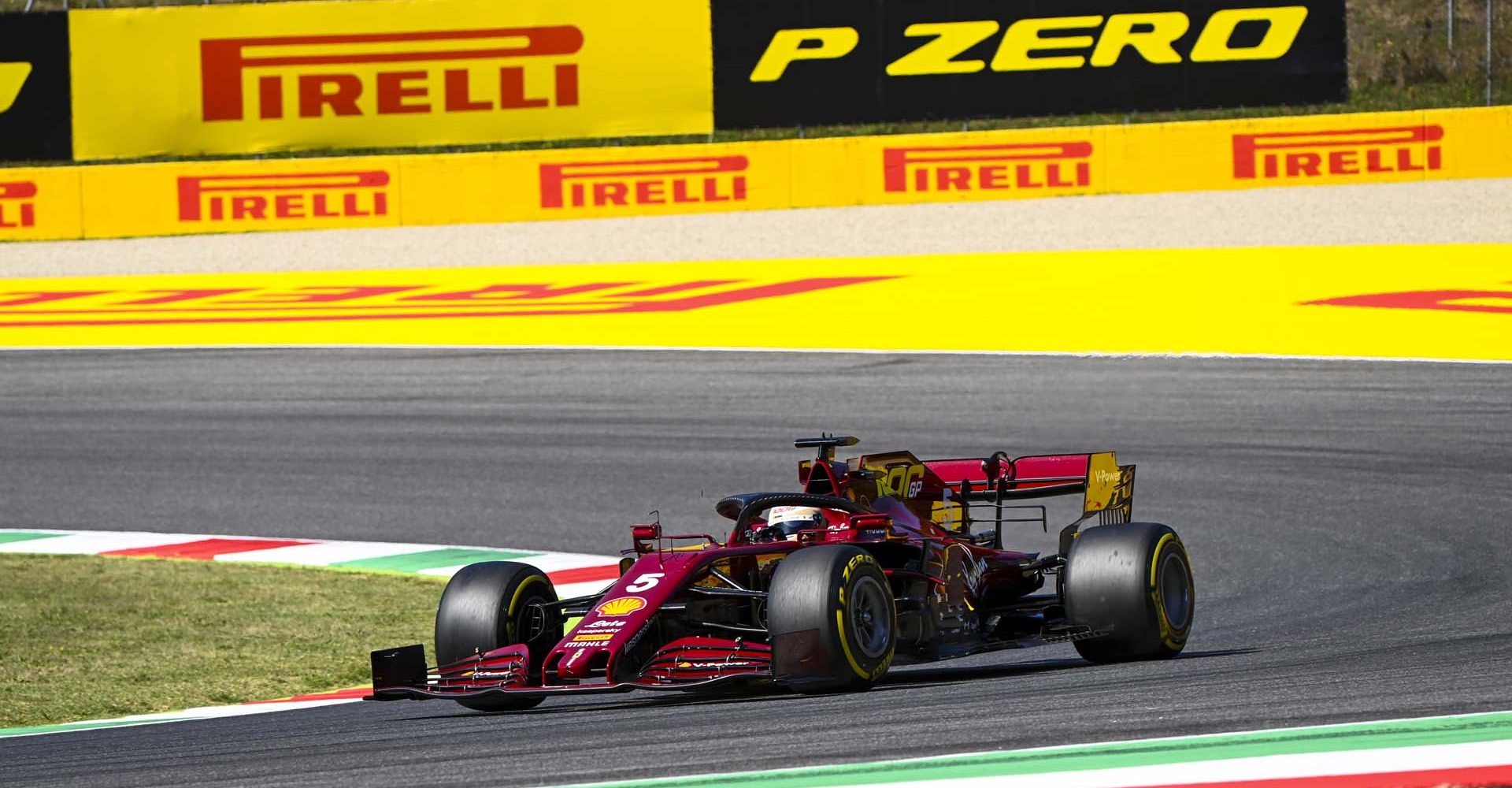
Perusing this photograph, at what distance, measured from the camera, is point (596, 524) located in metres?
13.0

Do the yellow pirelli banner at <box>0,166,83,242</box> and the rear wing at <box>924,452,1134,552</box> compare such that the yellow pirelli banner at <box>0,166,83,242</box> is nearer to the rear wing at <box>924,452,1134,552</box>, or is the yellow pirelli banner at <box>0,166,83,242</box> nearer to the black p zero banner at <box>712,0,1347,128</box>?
the black p zero banner at <box>712,0,1347,128</box>

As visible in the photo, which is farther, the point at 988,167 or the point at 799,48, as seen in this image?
the point at 799,48

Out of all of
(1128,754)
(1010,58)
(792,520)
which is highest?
(1010,58)

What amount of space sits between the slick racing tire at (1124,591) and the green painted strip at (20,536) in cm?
776

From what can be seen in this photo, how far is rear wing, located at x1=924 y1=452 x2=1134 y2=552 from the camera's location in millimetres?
8781

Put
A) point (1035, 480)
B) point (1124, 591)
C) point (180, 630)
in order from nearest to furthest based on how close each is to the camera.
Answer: point (1124, 591), point (1035, 480), point (180, 630)

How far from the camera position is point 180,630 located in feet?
34.2

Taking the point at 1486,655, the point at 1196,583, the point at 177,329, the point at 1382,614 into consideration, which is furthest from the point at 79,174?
the point at 1486,655

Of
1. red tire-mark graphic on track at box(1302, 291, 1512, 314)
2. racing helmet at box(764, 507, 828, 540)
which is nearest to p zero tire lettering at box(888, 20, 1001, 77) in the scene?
red tire-mark graphic on track at box(1302, 291, 1512, 314)

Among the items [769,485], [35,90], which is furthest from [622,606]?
[35,90]

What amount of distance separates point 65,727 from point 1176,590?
436cm

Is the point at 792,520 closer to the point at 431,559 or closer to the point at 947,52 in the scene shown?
the point at 431,559

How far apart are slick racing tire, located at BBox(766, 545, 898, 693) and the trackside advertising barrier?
671 inches

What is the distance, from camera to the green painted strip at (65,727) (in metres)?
7.75
